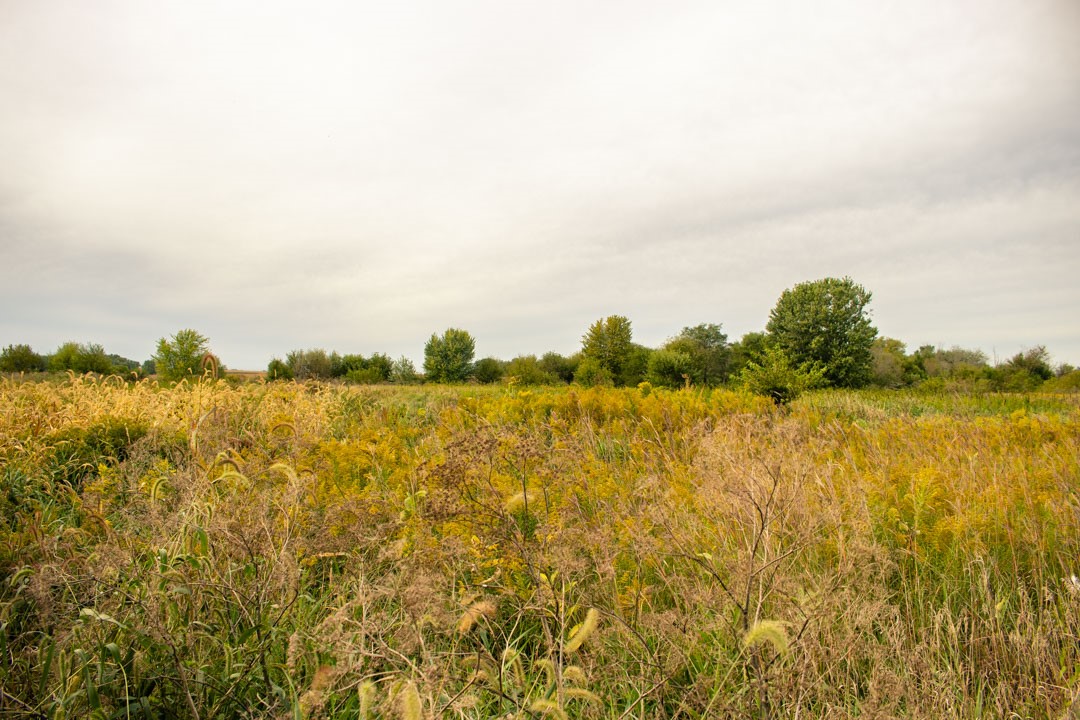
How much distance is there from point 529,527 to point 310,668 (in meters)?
1.28

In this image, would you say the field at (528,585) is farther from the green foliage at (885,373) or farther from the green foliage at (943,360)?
the green foliage at (943,360)

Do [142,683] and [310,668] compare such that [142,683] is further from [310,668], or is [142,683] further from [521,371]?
[521,371]

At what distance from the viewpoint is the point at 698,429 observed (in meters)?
5.29

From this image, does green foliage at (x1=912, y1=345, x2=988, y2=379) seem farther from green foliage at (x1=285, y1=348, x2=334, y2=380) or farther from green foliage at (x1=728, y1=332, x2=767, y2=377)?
green foliage at (x1=285, y1=348, x2=334, y2=380)

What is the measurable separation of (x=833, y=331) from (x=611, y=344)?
13.2 metres

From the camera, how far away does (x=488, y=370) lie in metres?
37.1

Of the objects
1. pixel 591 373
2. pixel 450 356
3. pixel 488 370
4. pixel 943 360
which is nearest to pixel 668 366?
pixel 591 373

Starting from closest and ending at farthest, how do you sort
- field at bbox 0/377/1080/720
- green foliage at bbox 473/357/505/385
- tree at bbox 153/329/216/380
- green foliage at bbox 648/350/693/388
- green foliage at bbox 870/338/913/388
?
field at bbox 0/377/1080/720
tree at bbox 153/329/216/380
green foliage at bbox 648/350/693/388
green foliage at bbox 870/338/913/388
green foliage at bbox 473/357/505/385

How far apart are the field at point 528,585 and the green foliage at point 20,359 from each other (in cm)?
2828

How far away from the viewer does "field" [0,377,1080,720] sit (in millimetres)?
1551

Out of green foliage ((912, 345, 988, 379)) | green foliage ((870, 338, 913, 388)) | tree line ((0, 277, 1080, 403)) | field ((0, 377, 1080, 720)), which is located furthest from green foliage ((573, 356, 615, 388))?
green foliage ((912, 345, 988, 379))

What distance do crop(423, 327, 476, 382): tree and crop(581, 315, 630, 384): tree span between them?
15.4 m

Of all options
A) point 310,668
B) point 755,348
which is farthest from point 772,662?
point 755,348

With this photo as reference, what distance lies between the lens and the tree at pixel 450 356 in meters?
38.5
